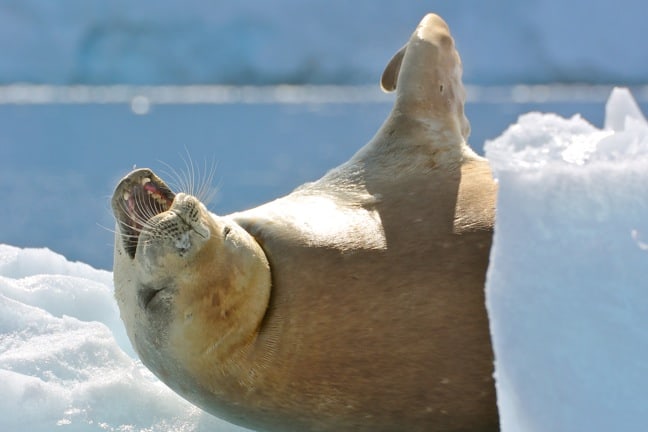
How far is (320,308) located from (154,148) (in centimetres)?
609

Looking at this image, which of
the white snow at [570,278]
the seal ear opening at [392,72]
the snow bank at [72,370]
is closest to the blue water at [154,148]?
the snow bank at [72,370]

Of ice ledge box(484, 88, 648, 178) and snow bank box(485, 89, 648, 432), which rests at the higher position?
ice ledge box(484, 88, 648, 178)

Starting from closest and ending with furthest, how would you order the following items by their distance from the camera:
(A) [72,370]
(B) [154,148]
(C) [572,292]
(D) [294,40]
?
(C) [572,292], (A) [72,370], (B) [154,148], (D) [294,40]

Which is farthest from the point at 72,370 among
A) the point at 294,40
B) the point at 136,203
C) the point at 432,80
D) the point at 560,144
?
the point at 294,40

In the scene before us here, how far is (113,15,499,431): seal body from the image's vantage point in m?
1.86

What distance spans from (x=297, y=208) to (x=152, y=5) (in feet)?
42.5

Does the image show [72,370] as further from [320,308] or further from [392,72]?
[392,72]

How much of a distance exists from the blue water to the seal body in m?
2.22

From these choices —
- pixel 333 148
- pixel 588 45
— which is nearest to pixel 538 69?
pixel 588 45

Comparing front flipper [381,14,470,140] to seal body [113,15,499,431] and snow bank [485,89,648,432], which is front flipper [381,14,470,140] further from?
snow bank [485,89,648,432]

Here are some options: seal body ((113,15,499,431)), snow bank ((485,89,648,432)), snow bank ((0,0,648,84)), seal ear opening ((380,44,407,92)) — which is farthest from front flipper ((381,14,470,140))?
snow bank ((0,0,648,84))

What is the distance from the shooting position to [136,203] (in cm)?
202

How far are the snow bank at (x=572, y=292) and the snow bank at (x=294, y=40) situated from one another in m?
11.9

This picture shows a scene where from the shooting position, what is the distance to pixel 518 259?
4.80 feet
